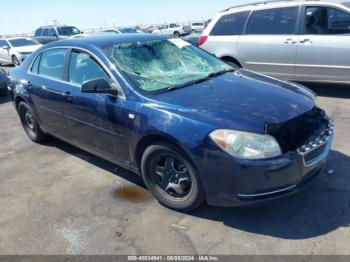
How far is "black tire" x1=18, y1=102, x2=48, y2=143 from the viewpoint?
5.57 meters

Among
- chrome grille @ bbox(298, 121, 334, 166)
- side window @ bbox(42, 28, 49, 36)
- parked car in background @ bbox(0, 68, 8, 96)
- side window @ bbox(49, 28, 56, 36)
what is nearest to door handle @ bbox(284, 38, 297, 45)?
chrome grille @ bbox(298, 121, 334, 166)

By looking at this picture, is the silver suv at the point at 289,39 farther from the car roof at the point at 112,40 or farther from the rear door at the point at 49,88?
the rear door at the point at 49,88

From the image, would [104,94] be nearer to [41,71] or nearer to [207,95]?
[207,95]

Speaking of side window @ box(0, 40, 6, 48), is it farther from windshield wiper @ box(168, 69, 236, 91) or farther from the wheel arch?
the wheel arch

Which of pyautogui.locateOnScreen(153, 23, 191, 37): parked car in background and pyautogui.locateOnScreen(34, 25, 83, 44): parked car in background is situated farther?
pyautogui.locateOnScreen(153, 23, 191, 37): parked car in background

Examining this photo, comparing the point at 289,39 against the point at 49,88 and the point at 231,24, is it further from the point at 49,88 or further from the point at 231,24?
the point at 49,88

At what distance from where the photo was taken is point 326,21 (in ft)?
21.9

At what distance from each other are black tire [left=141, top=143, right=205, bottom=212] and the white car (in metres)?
14.5

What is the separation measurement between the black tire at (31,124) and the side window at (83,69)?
4.58 ft

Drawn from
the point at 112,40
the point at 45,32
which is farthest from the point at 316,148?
the point at 45,32

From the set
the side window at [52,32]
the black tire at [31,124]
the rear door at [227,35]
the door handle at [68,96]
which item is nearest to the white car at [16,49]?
the side window at [52,32]

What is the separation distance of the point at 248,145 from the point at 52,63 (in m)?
3.10

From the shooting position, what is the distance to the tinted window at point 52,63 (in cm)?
462

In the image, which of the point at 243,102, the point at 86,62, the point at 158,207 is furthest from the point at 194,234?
the point at 86,62
